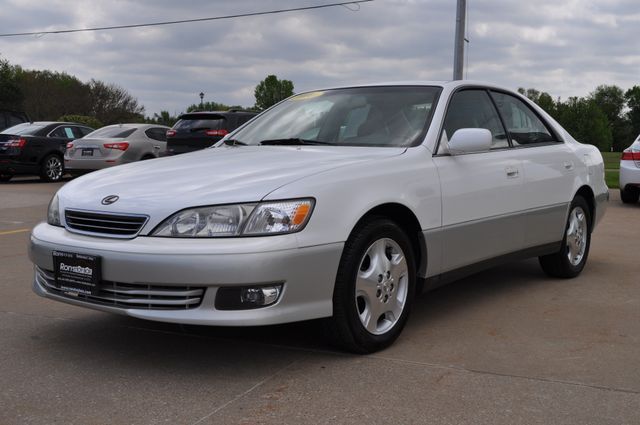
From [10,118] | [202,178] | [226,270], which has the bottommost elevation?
[226,270]

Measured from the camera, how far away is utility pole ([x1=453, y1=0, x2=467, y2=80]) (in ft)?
63.3

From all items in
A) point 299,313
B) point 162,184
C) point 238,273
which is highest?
point 162,184

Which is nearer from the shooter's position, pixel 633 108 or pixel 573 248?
pixel 573 248

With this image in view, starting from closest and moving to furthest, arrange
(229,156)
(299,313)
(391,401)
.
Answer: (391,401)
(299,313)
(229,156)

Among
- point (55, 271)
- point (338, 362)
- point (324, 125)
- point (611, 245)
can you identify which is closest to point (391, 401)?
point (338, 362)

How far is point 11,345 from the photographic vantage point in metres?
4.11

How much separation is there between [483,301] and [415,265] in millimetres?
1157

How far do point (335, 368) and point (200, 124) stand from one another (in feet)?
39.0

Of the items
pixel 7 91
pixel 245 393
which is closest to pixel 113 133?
pixel 245 393

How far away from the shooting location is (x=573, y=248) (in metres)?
5.96

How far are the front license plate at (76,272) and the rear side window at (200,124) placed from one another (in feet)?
37.1

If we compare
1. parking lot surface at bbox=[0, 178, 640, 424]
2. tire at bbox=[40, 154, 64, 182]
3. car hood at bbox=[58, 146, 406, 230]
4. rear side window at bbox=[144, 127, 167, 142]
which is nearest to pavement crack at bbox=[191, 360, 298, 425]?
parking lot surface at bbox=[0, 178, 640, 424]

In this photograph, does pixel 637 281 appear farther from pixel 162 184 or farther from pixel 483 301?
pixel 162 184

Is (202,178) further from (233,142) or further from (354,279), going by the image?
(233,142)
